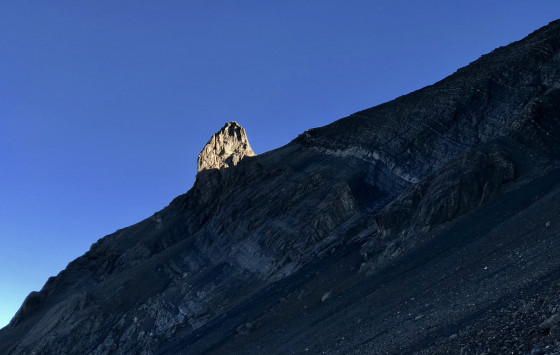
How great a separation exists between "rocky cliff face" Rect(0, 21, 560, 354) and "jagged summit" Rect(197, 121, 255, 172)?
1.62ft

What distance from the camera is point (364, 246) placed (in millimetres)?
36062

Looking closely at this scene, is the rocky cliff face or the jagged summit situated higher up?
the jagged summit

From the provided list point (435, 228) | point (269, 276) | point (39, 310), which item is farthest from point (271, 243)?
point (39, 310)

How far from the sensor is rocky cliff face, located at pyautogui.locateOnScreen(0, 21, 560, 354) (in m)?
19.8

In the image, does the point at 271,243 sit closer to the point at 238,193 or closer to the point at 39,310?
the point at 238,193

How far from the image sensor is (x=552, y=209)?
84.5ft

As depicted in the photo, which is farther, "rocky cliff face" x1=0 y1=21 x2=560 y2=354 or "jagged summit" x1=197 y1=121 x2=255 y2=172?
"jagged summit" x1=197 y1=121 x2=255 y2=172

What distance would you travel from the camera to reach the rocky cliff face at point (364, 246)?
19.8 m

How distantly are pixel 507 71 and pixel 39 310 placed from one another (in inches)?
2325

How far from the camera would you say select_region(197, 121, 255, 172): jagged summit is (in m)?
66.0

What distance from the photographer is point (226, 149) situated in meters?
71.1

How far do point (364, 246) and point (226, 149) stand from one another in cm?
3888

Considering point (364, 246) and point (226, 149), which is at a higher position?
point (226, 149)

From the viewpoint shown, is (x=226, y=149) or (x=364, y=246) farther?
(x=226, y=149)
